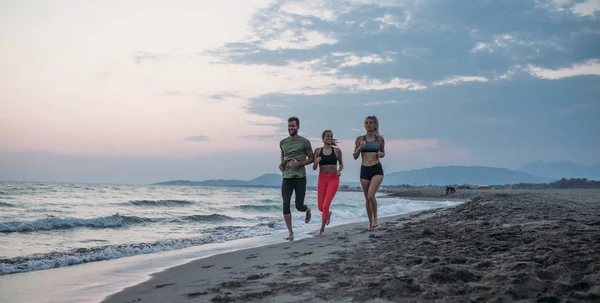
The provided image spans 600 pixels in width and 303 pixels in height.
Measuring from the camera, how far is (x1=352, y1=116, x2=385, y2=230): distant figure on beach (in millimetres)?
8266

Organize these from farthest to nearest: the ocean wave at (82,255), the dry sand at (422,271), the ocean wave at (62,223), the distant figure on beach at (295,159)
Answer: the ocean wave at (62,223), the distant figure on beach at (295,159), the ocean wave at (82,255), the dry sand at (422,271)

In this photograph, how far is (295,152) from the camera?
8141 mm

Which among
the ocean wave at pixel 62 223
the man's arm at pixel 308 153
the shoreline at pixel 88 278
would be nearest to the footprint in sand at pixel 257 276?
the shoreline at pixel 88 278

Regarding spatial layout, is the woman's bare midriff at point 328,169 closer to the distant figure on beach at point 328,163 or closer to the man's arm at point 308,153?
the distant figure on beach at point 328,163

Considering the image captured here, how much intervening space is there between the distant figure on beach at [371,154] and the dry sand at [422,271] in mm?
1873

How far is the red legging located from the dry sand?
169 centimetres

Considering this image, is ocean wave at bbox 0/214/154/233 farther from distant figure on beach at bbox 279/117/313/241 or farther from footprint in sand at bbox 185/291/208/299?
footprint in sand at bbox 185/291/208/299

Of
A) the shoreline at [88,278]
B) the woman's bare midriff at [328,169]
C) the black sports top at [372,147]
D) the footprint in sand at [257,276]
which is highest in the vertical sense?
the black sports top at [372,147]

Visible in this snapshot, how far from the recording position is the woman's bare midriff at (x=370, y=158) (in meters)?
8.33

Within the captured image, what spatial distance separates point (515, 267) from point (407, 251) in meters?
1.70

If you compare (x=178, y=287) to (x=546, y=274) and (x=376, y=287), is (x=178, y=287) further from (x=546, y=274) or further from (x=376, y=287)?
(x=546, y=274)

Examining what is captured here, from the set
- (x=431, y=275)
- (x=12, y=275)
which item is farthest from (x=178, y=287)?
(x=12, y=275)

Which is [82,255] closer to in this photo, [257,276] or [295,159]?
[295,159]

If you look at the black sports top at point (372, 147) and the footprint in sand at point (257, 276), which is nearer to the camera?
the footprint in sand at point (257, 276)
